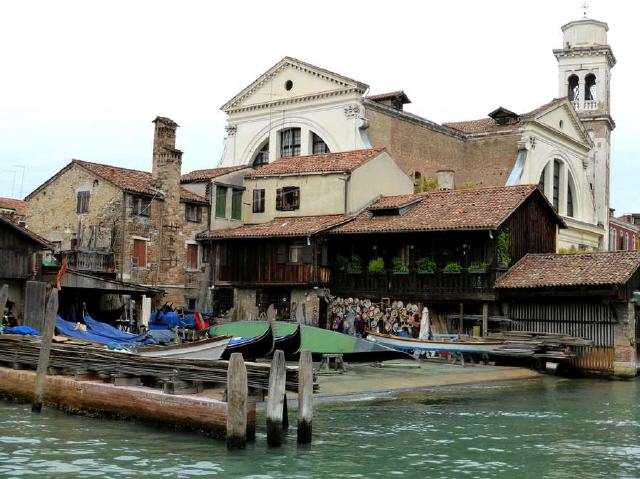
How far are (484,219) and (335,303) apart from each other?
637 cm

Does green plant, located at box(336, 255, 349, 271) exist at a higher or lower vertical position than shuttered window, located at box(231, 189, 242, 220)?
lower

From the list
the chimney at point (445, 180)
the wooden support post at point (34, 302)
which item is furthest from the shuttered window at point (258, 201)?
the wooden support post at point (34, 302)

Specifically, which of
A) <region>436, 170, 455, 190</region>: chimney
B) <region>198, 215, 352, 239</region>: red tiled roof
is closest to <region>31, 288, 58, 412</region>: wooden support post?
<region>198, 215, 352, 239</region>: red tiled roof

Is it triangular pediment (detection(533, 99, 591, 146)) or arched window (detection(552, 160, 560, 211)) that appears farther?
arched window (detection(552, 160, 560, 211))

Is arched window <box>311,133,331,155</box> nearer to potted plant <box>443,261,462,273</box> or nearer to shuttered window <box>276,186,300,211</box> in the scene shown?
shuttered window <box>276,186,300,211</box>

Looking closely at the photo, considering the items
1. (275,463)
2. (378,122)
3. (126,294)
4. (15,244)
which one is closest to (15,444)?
(275,463)

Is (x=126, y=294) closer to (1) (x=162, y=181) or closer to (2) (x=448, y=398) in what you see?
(1) (x=162, y=181)

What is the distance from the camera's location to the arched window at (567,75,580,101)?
5444 cm

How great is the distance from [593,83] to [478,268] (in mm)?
30034

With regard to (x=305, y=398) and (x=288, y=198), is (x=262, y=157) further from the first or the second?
(x=305, y=398)

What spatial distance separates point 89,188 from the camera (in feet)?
110

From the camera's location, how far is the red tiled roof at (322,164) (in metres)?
33.3

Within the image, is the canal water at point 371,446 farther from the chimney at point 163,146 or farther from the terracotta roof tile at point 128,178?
the chimney at point 163,146

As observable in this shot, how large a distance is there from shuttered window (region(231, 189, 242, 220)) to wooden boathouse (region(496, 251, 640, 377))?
12.2 m
